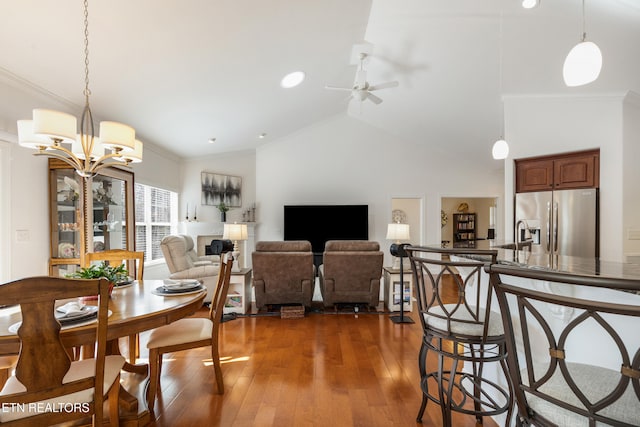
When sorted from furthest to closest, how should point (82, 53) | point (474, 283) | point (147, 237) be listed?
point (147, 237) < point (82, 53) < point (474, 283)

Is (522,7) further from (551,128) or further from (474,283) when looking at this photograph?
(474,283)

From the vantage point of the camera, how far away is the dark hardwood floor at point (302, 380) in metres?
2.00

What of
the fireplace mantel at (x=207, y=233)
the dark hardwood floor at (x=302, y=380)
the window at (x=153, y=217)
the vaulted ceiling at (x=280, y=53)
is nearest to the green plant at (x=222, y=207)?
the fireplace mantel at (x=207, y=233)

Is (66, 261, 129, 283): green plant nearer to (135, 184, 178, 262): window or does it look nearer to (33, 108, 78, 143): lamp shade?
(33, 108, 78, 143): lamp shade

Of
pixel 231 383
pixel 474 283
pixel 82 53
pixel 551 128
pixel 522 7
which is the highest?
pixel 522 7

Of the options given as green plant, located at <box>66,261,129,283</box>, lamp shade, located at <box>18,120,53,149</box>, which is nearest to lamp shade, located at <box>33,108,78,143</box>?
lamp shade, located at <box>18,120,53,149</box>

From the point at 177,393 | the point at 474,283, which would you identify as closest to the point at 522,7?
the point at 474,283

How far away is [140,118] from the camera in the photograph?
4.41m

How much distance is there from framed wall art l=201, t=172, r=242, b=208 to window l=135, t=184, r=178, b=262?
2.27ft

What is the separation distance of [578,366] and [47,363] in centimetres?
198

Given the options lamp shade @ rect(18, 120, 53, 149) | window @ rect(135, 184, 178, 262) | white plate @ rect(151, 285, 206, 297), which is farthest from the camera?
window @ rect(135, 184, 178, 262)

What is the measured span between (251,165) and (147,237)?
2.84 metres

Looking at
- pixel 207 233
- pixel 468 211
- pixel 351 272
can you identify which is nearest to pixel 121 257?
pixel 351 272

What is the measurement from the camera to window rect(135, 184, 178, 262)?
5.71 meters
